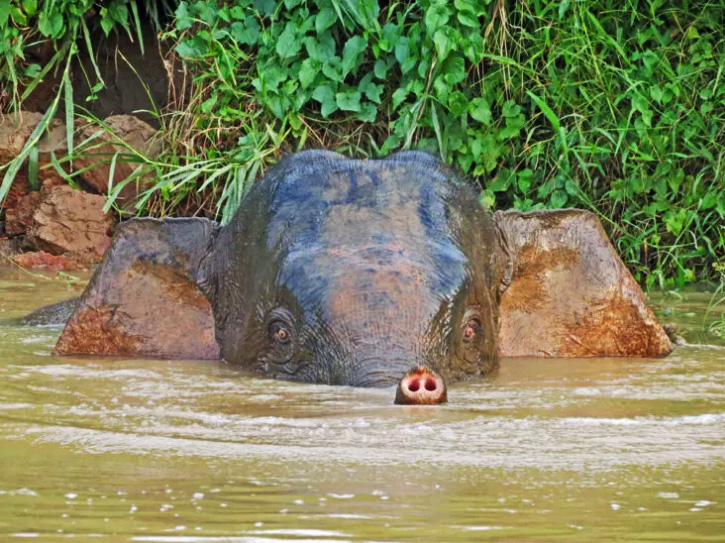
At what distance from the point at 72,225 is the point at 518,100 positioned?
3047 mm

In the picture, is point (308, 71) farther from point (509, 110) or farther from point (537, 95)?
point (537, 95)

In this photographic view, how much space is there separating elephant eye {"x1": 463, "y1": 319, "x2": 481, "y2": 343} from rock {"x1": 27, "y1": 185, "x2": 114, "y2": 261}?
462 cm

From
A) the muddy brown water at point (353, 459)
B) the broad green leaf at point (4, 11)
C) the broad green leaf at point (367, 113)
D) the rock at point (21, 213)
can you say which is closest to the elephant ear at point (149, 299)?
the muddy brown water at point (353, 459)

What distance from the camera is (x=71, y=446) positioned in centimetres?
373

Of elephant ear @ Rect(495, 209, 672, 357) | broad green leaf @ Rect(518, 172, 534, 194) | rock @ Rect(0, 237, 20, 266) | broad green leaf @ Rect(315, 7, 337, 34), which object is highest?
broad green leaf @ Rect(315, 7, 337, 34)

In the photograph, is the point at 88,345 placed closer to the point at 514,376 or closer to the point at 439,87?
the point at 514,376

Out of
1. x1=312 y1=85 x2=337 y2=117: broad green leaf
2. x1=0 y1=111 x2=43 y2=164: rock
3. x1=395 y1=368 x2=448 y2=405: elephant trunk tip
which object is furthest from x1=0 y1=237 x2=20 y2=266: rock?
x1=395 y1=368 x2=448 y2=405: elephant trunk tip

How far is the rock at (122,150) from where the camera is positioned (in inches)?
381

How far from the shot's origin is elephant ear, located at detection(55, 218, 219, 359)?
604 centimetres

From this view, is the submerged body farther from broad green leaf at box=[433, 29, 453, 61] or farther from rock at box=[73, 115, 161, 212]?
rock at box=[73, 115, 161, 212]

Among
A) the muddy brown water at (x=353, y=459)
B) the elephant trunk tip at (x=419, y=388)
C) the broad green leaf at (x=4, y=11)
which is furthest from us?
the broad green leaf at (x=4, y=11)

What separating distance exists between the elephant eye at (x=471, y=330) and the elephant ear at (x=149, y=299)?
1147mm

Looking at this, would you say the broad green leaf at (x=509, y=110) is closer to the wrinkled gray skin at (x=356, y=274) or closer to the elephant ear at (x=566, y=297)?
the elephant ear at (x=566, y=297)

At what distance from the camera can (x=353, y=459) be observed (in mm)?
3562
